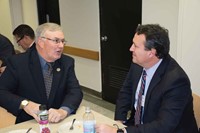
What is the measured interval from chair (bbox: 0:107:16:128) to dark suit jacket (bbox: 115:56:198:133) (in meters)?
0.92

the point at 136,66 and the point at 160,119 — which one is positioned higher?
the point at 136,66

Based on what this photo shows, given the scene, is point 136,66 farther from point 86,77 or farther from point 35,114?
point 86,77

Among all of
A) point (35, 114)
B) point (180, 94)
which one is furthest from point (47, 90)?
point (180, 94)

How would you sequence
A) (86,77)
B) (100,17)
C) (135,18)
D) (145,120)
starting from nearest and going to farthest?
(145,120)
(135,18)
(100,17)
(86,77)

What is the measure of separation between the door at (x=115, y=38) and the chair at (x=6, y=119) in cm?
209

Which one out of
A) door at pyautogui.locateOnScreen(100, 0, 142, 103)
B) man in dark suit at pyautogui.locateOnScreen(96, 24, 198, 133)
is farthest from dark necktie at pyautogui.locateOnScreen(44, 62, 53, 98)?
door at pyautogui.locateOnScreen(100, 0, 142, 103)

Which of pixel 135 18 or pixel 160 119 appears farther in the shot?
pixel 135 18

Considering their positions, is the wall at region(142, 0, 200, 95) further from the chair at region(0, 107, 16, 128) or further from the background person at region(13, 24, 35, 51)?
the chair at region(0, 107, 16, 128)

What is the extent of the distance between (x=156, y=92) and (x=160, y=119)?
186 mm

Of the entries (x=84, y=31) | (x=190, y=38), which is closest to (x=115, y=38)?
(x=84, y=31)

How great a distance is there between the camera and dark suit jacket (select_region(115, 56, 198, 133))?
1622 millimetres

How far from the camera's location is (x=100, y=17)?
4074 millimetres

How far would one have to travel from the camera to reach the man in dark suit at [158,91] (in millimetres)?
1630

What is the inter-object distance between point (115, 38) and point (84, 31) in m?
0.75
